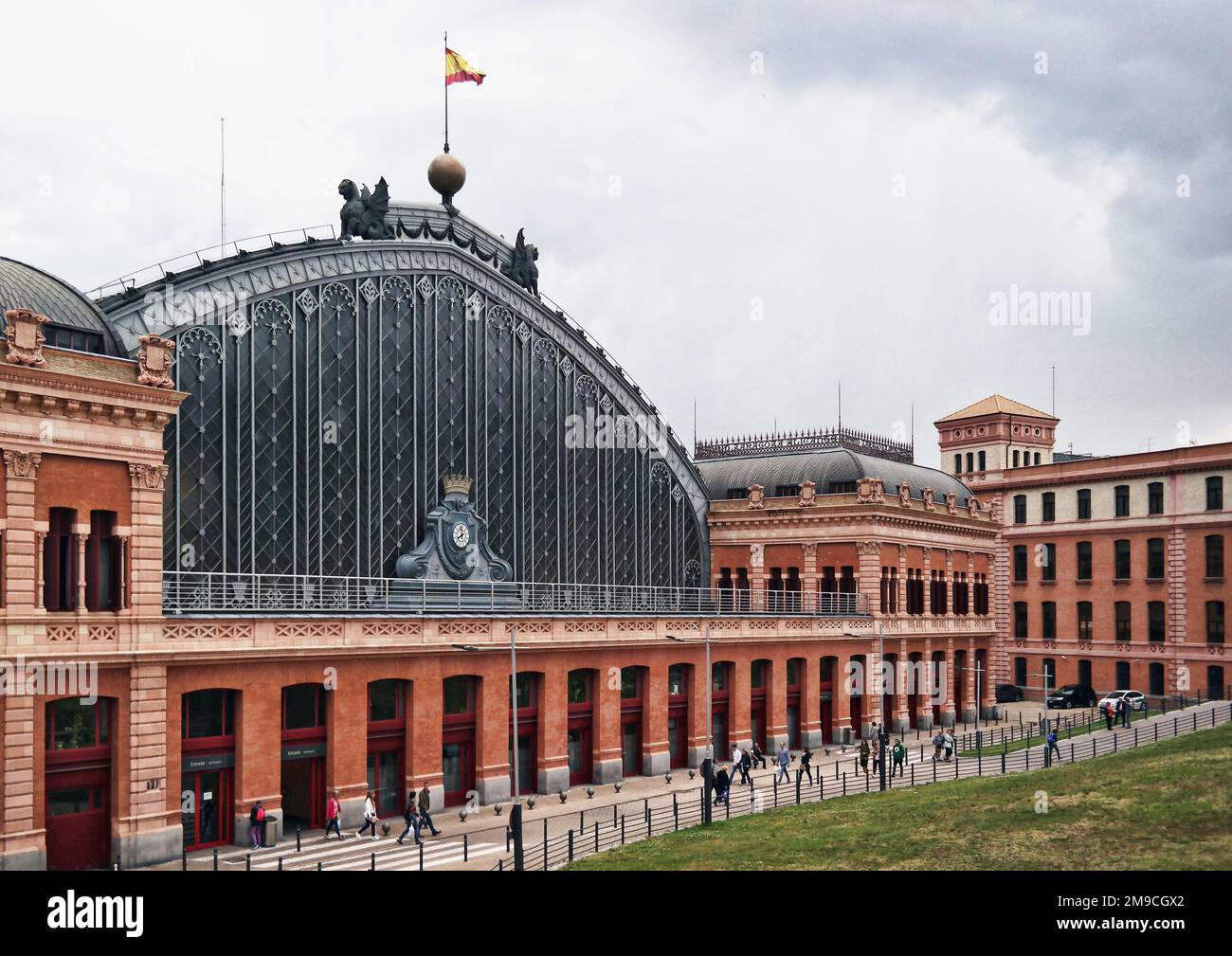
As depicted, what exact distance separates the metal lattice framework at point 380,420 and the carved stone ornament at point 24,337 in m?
7.03

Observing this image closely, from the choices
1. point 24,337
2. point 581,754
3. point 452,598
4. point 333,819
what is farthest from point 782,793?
point 24,337

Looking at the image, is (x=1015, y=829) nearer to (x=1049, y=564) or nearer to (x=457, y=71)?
(x=457, y=71)

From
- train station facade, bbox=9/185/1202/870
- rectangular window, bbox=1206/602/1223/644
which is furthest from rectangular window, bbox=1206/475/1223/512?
train station facade, bbox=9/185/1202/870

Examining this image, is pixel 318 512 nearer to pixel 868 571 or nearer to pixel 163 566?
pixel 163 566

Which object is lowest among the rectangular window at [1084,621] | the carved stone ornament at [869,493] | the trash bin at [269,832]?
the trash bin at [269,832]

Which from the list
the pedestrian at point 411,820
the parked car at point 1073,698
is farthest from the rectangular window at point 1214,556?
the pedestrian at point 411,820

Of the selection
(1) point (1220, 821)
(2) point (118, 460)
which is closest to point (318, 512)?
(2) point (118, 460)

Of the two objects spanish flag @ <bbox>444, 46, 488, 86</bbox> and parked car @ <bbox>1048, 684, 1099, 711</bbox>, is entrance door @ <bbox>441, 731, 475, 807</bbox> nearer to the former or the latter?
spanish flag @ <bbox>444, 46, 488, 86</bbox>

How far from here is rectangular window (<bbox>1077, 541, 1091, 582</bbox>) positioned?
308ft

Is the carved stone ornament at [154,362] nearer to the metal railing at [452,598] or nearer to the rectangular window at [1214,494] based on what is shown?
the metal railing at [452,598]

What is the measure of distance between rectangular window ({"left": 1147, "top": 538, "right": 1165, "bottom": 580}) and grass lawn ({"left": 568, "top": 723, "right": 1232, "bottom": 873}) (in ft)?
156

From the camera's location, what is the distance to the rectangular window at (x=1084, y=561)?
308ft

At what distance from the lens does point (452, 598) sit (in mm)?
56500
